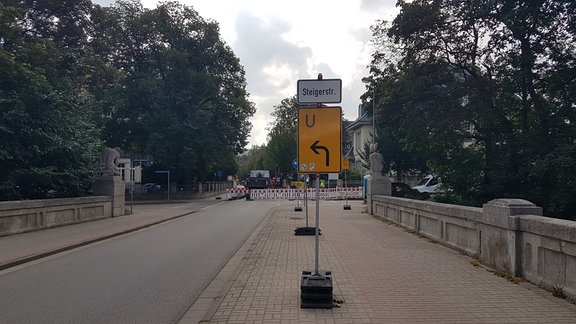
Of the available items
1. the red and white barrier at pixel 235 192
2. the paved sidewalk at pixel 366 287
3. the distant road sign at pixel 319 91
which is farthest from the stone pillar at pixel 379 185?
the red and white barrier at pixel 235 192

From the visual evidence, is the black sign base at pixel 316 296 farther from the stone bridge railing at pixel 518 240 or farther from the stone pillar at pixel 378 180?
the stone pillar at pixel 378 180

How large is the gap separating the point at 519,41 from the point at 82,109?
19081 millimetres

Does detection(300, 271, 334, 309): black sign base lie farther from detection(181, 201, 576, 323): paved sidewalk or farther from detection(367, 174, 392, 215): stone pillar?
detection(367, 174, 392, 215): stone pillar

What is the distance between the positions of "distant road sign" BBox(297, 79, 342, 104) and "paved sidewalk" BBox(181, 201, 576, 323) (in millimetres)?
2885

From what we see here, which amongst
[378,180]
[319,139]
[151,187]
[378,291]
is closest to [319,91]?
[319,139]

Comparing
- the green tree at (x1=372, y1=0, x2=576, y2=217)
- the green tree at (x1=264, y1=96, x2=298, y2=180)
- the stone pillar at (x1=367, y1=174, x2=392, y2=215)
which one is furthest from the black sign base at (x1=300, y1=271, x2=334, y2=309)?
the green tree at (x1=264, y1=96, x2=298, y2=180)

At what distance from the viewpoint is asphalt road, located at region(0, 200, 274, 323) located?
6.89 m

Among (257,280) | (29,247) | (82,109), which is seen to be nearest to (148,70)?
(82,109)

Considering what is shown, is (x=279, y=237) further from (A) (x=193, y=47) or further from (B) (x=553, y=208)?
(A) (x=193, y=47)

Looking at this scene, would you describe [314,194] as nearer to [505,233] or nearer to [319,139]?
[505,233]

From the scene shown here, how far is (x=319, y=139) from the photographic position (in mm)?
7621

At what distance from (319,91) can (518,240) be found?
3950 mm

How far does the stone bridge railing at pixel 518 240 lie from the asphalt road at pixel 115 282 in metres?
5.10

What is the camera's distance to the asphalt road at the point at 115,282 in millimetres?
6891
